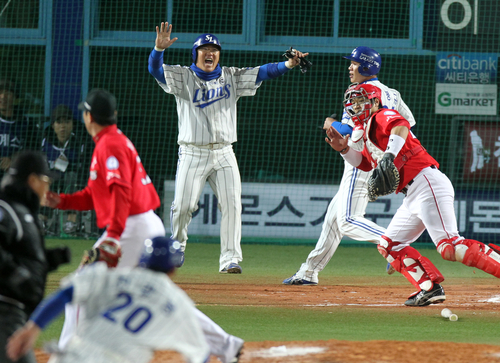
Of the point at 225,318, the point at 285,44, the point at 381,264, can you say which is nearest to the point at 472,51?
the point at 285,44

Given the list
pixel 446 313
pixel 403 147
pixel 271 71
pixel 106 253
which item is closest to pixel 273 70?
pixel 271 71

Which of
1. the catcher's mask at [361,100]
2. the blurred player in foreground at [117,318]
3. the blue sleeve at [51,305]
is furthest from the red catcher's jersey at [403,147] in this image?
the blue sleeve at [51,305]

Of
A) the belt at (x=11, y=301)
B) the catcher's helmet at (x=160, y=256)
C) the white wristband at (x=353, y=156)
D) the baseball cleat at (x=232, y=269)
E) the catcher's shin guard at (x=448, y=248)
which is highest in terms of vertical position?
the white wristband at (x=353, y=156)

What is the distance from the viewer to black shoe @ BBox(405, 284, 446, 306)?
5423 mm

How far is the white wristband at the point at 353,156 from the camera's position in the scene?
5625mm

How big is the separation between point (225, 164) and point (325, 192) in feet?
13.4

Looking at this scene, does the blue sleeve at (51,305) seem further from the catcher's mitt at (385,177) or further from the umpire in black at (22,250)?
the catcher's mitt at (385,177)

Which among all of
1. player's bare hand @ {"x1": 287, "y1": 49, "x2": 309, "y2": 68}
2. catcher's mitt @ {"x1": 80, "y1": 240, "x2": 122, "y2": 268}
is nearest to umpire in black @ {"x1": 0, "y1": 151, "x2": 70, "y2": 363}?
catcher's mitt @ {"x1": 80, "y1": 240, "x2": 122, "y2": 268}

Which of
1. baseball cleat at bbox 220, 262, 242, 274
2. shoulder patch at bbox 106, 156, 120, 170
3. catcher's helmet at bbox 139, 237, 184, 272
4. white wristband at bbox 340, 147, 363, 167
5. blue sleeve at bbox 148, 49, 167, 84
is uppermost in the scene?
blue sleeve at bbox 148, 49, 167, 84

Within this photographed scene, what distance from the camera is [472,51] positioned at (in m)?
11.8

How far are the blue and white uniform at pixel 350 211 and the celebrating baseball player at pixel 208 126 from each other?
37.0 inches

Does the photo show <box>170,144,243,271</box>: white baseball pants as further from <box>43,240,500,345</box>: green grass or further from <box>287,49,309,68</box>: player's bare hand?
<box>287,49,309,68</box>: player's bare hand

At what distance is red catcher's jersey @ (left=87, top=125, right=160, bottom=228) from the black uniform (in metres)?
0.46

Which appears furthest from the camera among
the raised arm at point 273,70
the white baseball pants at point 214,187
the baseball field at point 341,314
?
the raised arm at point 273,70
